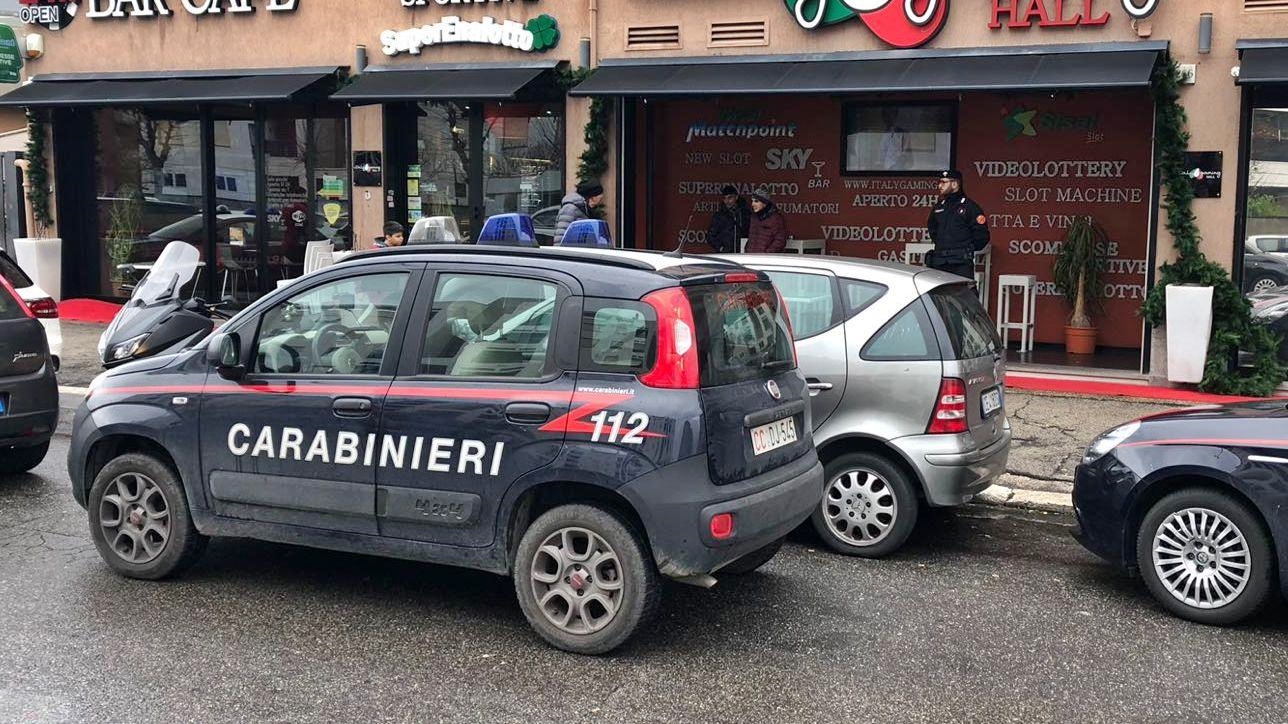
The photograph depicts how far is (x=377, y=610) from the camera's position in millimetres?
5863

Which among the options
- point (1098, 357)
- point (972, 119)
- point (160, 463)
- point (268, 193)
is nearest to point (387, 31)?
point (268, 193)

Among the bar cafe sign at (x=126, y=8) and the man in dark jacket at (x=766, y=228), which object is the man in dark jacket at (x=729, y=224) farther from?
the bar cafe sign at (x=126, y=8)

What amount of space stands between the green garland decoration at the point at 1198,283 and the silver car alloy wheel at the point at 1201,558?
6.19 m

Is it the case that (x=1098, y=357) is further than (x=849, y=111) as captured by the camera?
No

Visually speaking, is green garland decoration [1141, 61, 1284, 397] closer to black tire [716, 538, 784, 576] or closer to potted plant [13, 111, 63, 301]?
black tire [716, 538, 784, 576]

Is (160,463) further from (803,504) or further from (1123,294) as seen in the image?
(1123,294)

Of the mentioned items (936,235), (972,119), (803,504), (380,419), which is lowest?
(803,504)

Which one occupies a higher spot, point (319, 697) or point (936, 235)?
point (936, 235)

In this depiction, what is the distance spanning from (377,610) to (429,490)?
774 millimetres

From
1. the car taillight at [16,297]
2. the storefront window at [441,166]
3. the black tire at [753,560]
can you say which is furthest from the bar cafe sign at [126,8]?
the black tire at [753,560]

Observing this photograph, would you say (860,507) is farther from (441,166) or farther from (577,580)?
(441,166)

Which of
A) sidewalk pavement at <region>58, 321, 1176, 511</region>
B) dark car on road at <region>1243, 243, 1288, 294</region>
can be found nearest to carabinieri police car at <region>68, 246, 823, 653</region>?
sidewalk pavement at <region>58, 321, 1176, 511</region>

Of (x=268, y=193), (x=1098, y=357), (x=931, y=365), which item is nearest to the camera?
(x=931, y=365)

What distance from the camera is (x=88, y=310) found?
17.1 meters
